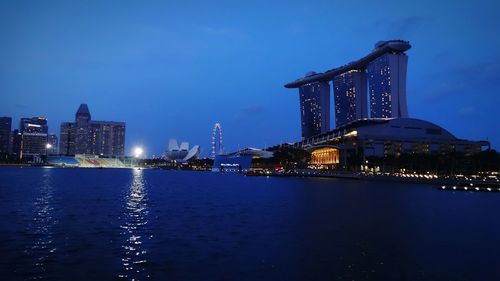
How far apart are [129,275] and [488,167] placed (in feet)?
332

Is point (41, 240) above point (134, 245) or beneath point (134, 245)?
above

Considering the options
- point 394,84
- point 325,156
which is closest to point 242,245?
point 325,156

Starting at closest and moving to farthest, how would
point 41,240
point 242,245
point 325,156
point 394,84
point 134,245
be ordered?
1. point 134,245
2. point 242,245
3. point 41,240
4. point 325,156
5. point 394,84

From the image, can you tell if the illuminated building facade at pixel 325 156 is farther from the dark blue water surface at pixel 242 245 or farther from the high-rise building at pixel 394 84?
the dark blue water surface at pixel 242 245

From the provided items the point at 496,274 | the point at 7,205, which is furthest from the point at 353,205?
the point at 7,205

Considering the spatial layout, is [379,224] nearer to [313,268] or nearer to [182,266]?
[313,268]

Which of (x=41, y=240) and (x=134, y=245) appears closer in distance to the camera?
(x=134, y=245)

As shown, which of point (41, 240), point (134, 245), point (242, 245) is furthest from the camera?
point (41, 240)

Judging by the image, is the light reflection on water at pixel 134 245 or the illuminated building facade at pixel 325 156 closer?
the light reflection on water at pixel 134 245

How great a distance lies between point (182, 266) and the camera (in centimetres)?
1588

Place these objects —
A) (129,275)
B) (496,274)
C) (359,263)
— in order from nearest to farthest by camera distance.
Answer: (129,275) → (496,274) → (359,263)

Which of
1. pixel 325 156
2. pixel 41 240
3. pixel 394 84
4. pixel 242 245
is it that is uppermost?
pixel 394 84

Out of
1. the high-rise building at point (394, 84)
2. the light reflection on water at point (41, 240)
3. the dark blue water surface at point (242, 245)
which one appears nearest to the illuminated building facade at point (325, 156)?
the high-rise building at point (394, 84)

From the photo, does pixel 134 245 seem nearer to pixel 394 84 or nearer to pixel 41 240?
pixel 41 240
